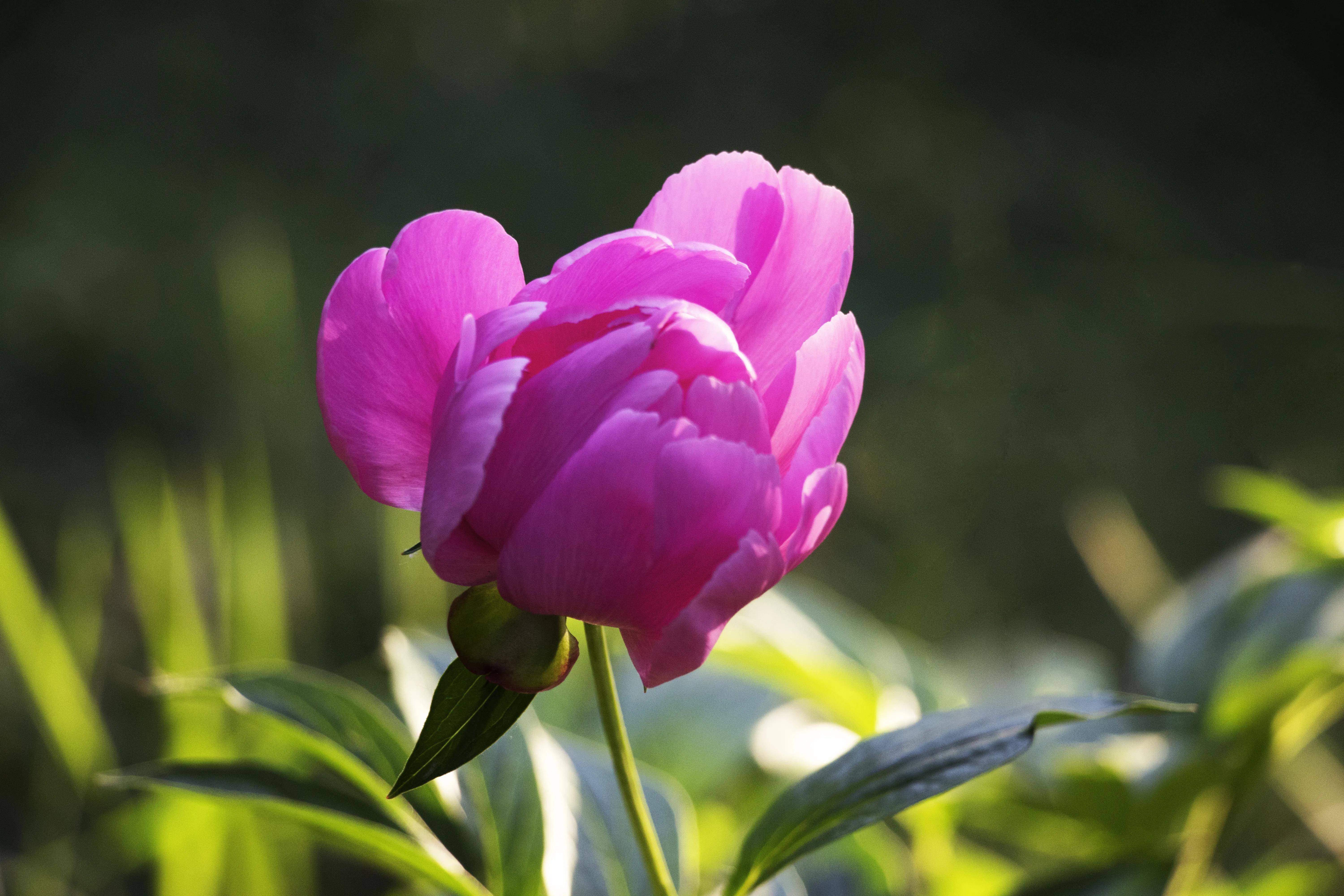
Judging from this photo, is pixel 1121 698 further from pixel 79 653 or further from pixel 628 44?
pixel 628 44

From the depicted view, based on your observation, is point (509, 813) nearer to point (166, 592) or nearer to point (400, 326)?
point (400, 326)

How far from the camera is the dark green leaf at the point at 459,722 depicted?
21 cm

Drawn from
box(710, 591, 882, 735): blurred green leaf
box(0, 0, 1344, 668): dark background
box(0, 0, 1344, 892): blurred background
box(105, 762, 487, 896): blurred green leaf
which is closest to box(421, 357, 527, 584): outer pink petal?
box(105, 762, 487, 896): blurred green leaf

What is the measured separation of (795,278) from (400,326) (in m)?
0.09

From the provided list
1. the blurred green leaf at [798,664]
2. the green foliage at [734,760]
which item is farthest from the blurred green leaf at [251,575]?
the blurred green leaf at [798,664]

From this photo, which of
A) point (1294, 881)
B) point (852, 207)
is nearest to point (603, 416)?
point (1294, 881)

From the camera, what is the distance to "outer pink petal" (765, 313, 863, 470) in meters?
0.22

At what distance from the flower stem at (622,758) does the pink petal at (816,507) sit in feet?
0.15

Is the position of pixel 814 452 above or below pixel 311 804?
above

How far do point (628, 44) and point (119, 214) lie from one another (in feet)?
3.04

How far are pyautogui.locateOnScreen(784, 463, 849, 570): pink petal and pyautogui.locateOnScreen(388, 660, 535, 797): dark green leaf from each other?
6cm

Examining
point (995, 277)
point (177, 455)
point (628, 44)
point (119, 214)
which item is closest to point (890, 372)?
point (995, 277)

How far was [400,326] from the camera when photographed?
22 cm

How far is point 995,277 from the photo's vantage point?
63.0 inches
